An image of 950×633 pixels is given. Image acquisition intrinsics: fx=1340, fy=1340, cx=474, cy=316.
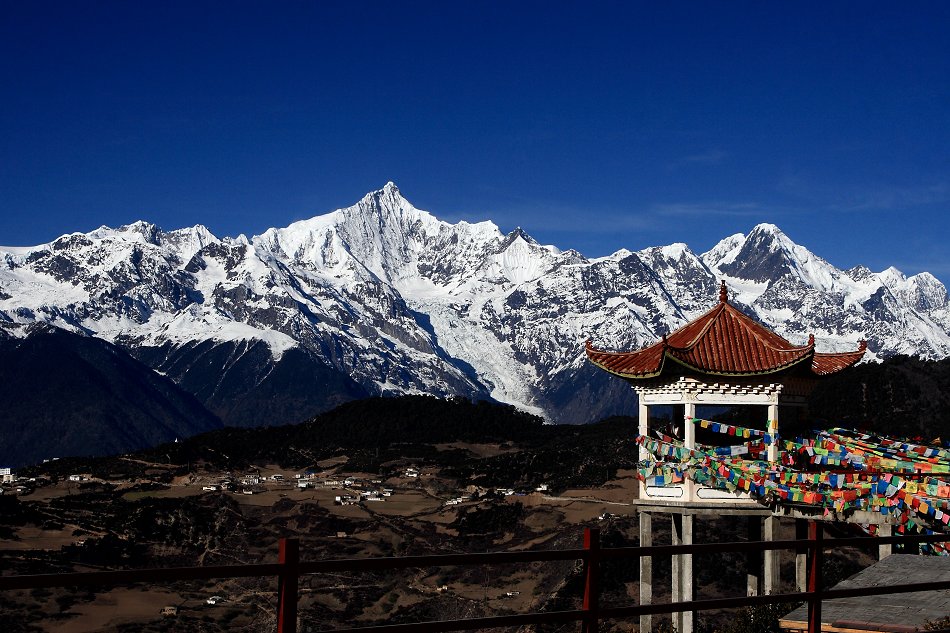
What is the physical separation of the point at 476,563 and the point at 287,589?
165cm

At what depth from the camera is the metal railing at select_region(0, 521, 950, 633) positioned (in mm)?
9805

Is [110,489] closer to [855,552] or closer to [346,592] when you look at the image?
[346,592]

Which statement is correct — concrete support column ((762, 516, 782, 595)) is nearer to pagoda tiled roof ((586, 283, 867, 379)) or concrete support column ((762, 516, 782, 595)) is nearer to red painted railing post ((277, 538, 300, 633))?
pagoda tiled roof ((586, 283, 867, 379))

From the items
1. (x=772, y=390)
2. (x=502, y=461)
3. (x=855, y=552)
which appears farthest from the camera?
(x=502, y=461)

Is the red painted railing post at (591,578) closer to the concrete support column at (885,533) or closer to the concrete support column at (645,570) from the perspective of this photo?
the concrete support column at (885,533)

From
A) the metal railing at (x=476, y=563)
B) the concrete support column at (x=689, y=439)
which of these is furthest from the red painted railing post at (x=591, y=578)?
the concrete support column at (x=689, y=439)

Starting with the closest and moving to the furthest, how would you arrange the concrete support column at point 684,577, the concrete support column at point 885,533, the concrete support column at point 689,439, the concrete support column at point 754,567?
1. the concrete support column at point 885,533
2. the concrete support column at point 684,577
3. the concrete support column at point 689,439
4. the concrete support column at point 754,567

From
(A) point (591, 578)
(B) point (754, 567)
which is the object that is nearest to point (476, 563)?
(A) point (591, 578)

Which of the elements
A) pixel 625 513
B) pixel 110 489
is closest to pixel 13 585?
pixel 625 513

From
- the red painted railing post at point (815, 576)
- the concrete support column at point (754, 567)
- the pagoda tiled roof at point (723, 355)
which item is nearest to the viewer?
the red painted railing post at point (815, 576)

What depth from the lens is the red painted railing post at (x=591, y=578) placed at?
11.5m

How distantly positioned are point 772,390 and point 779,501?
9.06ft

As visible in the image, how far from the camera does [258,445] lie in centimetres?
13525

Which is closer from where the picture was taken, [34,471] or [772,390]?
[772,390]
